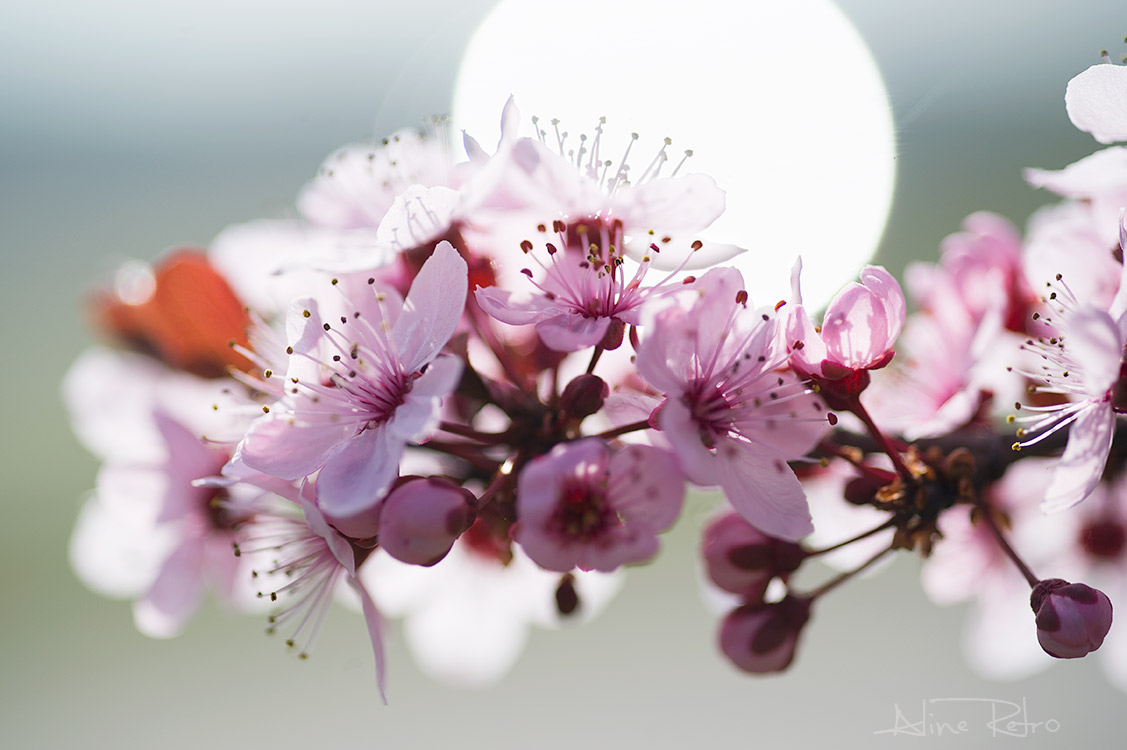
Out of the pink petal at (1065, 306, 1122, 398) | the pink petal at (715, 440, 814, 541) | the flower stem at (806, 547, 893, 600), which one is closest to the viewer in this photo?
the pink petal at (1065, 306, 1122, 398)

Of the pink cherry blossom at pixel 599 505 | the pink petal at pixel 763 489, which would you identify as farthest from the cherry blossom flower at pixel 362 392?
the pink petal at pixel 763 489

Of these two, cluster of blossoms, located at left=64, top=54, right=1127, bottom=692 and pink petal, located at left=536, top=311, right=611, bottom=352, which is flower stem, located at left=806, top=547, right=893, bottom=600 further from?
pink petal, located at left=536, top=311, right=611, bottom=352

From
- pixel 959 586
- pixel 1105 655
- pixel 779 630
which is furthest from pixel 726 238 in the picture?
pixel 1105 655

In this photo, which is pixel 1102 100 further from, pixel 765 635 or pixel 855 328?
pixel 765 635

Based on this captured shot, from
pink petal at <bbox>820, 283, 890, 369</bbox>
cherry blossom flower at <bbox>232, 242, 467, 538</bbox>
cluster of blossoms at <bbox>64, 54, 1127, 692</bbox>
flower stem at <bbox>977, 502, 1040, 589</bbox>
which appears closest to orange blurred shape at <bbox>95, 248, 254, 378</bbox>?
cluster of blossoms at <bbox>64, 54, 1127, 692</bbox>

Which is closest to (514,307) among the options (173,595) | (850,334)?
(850,334)

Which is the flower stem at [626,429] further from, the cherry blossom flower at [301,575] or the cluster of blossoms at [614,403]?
the cherry blossom flower at [301,575]

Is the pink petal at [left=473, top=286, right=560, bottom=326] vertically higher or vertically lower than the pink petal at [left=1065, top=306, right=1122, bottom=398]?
higher

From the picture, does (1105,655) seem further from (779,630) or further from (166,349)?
(166,349)
